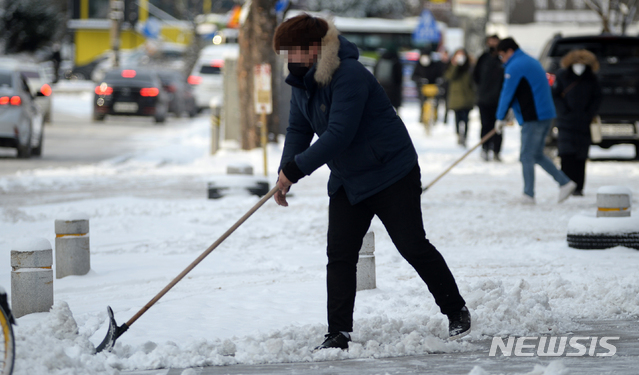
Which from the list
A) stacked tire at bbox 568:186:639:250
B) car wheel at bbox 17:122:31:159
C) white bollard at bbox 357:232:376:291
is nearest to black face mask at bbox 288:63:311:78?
white bollard at bbox 357:232:376:291

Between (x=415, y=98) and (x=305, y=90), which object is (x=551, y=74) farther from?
(x=415, y=98)

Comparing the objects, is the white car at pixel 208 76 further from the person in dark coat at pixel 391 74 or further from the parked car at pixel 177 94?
the person in dark coat at pixel 391 74

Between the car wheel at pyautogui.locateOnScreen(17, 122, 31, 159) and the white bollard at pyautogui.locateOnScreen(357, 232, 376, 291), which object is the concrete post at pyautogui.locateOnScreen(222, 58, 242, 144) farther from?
the white bollard at pyautogui.locateOnScreen(357, 232, 376, 291)

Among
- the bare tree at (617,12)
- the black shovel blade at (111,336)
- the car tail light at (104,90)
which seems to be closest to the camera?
the black shovel blade at (111,336)

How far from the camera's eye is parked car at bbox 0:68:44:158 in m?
14.8

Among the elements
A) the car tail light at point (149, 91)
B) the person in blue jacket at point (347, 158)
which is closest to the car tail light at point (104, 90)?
the car tail light at point (149, 91)

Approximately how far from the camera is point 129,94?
83.9 feet

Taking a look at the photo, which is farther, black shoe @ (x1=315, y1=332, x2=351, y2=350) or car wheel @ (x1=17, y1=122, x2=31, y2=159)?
car wheel @ (x1=17, y1=122, x2=31, y2=159)

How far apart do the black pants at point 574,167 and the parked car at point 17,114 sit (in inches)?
339

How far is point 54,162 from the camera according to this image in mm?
15273

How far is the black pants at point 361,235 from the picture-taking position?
14.4 feet

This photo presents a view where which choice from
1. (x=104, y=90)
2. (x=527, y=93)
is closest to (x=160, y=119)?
(x=104, y=90)

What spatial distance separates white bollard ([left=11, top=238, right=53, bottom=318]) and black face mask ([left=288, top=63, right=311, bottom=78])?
183 centimetres

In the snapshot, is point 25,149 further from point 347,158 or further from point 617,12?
point 617,12
